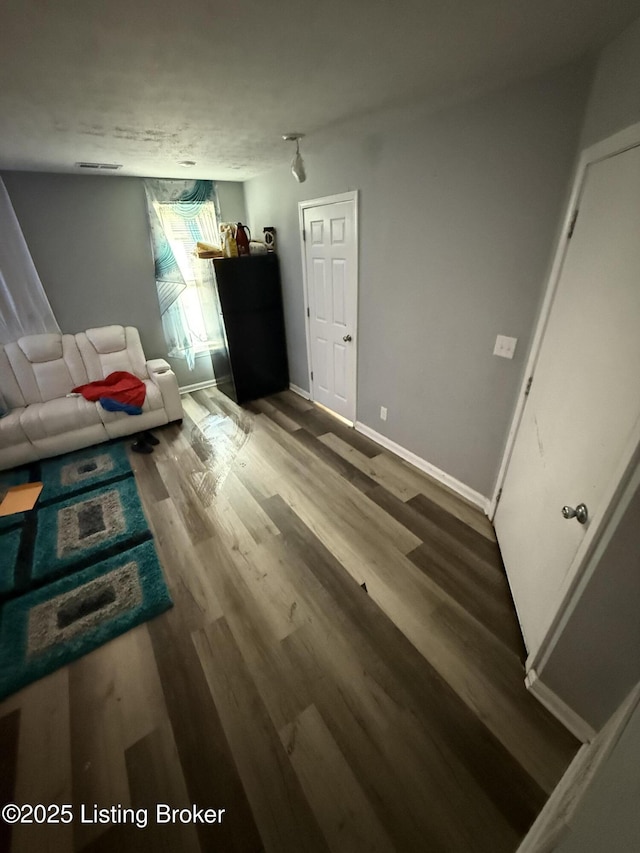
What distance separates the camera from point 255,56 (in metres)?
1.19

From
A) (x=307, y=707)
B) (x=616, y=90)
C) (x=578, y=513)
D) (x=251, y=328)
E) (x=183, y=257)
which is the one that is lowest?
(x=307, y=707)

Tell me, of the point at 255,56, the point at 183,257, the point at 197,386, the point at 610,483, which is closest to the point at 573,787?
the point at 610,483

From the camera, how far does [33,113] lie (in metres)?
1.59

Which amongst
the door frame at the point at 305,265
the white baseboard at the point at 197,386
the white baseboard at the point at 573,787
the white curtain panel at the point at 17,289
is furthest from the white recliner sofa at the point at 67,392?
the white baseboard at the point at 573,787

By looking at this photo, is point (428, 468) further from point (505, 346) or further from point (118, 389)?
point (118, 389)

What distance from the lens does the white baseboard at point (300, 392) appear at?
3.91 meters

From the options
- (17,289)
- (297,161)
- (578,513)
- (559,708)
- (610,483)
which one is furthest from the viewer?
(17,289)

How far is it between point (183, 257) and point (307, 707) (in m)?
4.10

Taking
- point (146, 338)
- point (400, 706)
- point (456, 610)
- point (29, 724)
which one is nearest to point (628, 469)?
point (456, 610)

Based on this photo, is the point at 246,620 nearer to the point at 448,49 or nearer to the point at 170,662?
the point at 170,662

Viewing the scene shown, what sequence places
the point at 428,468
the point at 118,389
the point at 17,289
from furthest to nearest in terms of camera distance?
the point at 118,389 → the point at 17,289 → the point at 428,468

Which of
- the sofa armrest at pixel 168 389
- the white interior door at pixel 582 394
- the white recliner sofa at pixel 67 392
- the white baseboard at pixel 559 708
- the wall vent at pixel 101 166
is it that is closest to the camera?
the white interior door at pixel 582 394

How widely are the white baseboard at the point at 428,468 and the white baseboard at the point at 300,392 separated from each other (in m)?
0.90

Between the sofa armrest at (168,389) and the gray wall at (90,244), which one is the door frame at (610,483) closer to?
the sofa armrest at (168,389)
